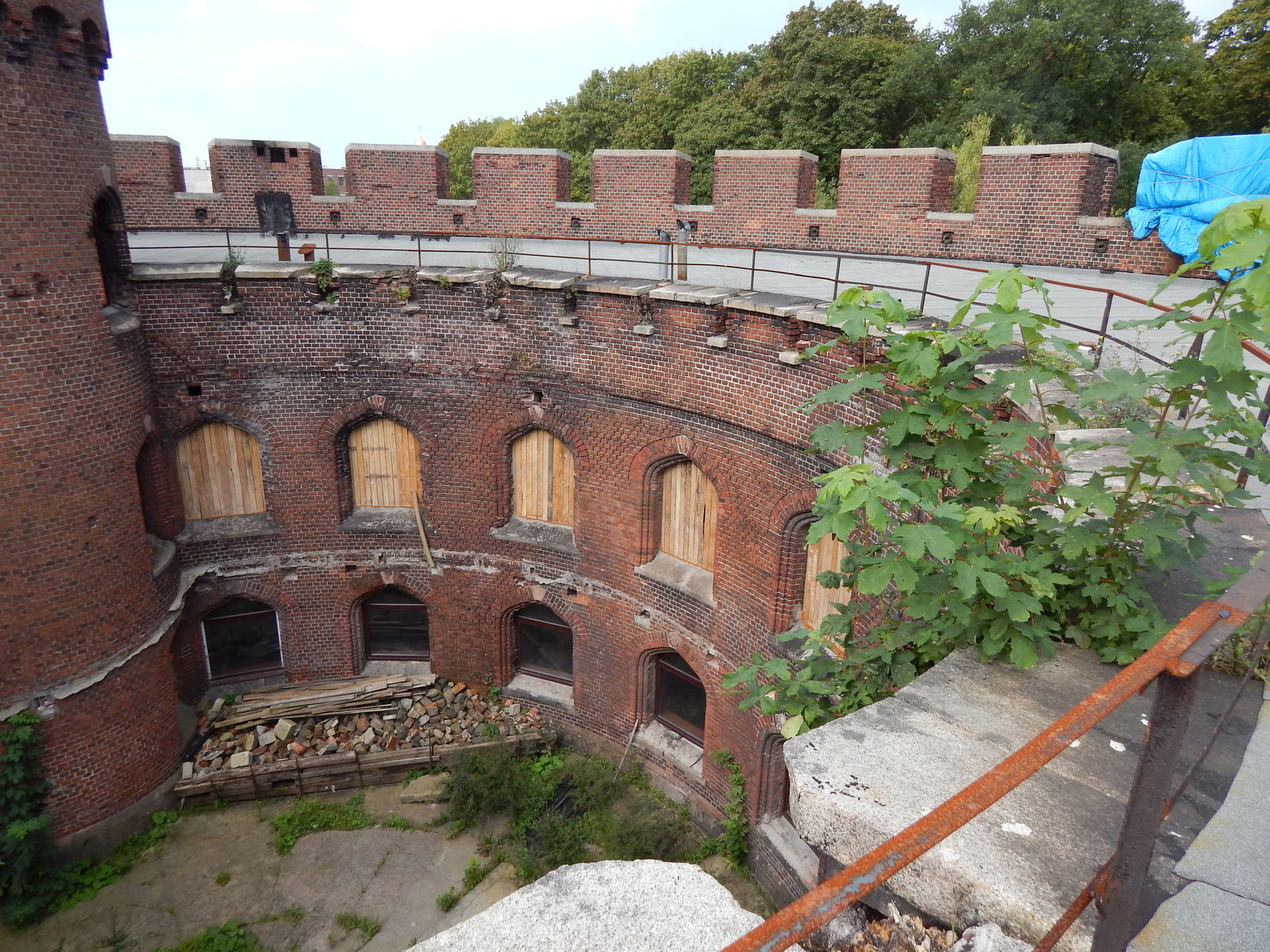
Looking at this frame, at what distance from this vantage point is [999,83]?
2778cm

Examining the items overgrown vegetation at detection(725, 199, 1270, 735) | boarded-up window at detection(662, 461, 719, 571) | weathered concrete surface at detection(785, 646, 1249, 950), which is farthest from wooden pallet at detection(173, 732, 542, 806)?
weathered concrete surface at detection(785, 646, 1249, 950)

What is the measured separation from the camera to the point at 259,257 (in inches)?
542

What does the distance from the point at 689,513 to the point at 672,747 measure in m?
3.68

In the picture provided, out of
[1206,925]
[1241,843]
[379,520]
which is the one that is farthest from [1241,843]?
[379,520]

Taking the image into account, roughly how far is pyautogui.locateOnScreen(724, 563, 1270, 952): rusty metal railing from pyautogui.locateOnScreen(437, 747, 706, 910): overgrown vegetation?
9.54 m

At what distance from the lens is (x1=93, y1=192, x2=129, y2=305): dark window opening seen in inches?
437

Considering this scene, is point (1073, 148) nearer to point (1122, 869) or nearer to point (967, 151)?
point (967, 151)

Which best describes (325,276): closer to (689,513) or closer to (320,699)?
(689,513)

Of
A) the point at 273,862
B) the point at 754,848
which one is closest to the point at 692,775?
the point at 754,848

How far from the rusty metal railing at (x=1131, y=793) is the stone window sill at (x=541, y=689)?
12.2 metres

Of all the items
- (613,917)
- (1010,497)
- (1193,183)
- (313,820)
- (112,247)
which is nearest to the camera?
(613,917)

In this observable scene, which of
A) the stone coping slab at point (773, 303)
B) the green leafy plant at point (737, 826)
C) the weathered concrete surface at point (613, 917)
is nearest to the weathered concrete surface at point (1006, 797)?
the weathered concrete surface at point (613, 917)

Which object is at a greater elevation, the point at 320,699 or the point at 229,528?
the point at 229,528

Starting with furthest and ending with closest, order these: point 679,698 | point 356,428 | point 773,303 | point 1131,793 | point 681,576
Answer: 1. point 356,428
2. point 679,698
3. point 681,576
4. point 773,303
5. point 1131,793
